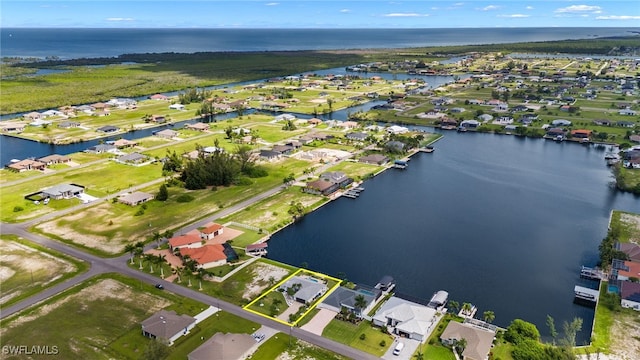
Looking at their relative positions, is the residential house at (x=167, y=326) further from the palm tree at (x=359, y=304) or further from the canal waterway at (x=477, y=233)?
the canal waterway at (x=477, y=233)

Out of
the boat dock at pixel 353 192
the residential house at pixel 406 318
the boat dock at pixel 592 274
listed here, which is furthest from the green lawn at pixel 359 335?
the boat dock at pixel 353 192

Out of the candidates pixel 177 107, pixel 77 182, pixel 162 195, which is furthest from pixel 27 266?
pixel 177 107

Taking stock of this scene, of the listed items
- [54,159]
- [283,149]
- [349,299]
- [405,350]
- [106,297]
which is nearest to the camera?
[405,350]

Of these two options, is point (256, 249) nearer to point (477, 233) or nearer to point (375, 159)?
point (477, 233)

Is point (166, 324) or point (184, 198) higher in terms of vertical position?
point (184, 198)

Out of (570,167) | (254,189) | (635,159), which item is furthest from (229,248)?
(635,159)

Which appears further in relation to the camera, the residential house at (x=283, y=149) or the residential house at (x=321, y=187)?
the residential house at (x=283, y=149)

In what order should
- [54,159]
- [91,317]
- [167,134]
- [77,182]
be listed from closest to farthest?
[91,317], [77,182], [54,159], [167,134]

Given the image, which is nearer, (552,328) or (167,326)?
(167,326)

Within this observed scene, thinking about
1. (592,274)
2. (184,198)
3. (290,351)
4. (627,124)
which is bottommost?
(290,351)
